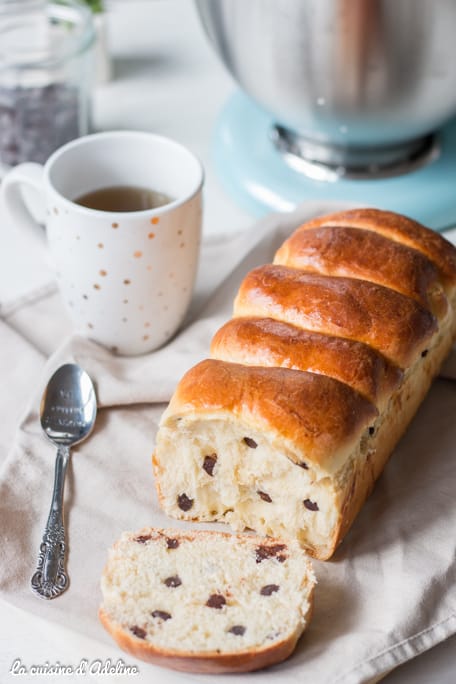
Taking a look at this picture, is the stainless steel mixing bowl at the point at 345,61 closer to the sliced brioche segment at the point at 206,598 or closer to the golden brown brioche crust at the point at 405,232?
the golden brown brioche crust at the point at 405,232

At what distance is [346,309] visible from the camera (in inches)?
59.4

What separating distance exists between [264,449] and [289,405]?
3.2 inches

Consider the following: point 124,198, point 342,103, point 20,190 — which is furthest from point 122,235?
point 342,103

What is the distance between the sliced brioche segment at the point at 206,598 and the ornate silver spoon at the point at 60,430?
0.31ft

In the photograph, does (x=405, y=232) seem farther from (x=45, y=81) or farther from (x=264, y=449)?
(x=45, y=81)

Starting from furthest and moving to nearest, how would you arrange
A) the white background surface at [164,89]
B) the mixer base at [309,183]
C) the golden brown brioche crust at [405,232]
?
the white background surface at [164,89], the mixer base at [309,183], the golden brown brioche crust at [405,232]

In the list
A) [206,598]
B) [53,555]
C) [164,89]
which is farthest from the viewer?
A: [164,89]

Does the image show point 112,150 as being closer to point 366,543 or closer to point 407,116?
point 407,116

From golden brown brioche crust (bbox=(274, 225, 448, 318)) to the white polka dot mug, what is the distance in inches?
8.4

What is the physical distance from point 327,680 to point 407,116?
3.79 feet

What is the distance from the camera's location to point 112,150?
1.87 meters

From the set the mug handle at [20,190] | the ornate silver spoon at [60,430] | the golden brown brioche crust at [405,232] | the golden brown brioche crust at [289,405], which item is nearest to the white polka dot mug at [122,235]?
the mug handle at [20,190]

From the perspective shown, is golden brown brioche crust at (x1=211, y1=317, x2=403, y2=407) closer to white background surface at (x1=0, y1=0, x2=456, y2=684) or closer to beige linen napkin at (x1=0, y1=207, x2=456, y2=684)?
beige linen napkin at (x1=0, y1=207, x2=456, y2=684)

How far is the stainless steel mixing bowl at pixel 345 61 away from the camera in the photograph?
1.78 m
